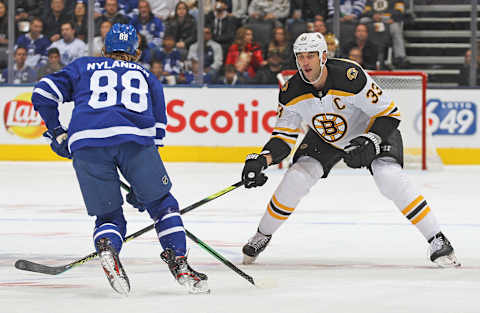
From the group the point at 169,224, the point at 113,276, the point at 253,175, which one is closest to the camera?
the point at 113,276

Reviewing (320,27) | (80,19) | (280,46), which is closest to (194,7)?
(280,46)

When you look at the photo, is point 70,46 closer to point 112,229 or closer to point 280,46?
point 280,46

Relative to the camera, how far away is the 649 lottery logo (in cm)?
906

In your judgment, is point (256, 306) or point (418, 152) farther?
point (418, 152)

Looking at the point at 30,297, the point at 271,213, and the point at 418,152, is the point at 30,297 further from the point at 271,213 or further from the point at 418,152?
the point at 418,152

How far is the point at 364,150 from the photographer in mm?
3578

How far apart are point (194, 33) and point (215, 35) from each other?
22 centimetres

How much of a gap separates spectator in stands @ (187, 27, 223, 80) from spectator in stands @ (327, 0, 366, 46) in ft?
3.89

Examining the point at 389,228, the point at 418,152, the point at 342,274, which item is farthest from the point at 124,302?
the point at 418,152

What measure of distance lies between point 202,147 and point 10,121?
6.70 feet

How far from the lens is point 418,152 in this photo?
848cm

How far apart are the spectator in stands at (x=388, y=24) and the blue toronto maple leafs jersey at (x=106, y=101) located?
6.37 metres

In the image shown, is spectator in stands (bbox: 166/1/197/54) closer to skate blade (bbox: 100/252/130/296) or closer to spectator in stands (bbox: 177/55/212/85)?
spectator in stands (bbox: 177/55/212/85)

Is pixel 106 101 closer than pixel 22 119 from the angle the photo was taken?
Yes
